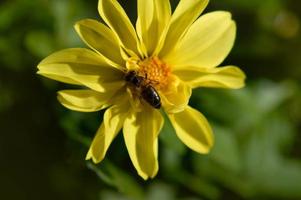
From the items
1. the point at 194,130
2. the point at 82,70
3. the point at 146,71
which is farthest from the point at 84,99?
the point at 194,130

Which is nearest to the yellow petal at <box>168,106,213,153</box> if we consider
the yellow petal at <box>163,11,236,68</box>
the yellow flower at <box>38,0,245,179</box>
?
the yellow flower at <box>38,0,245,179</box>

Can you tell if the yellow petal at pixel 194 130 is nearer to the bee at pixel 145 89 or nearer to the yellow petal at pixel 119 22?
the bee at pixel 145 89

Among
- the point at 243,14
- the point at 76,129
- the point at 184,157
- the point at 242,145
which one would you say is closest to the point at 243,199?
the point at 242,145

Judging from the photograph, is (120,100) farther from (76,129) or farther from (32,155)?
(32,155)

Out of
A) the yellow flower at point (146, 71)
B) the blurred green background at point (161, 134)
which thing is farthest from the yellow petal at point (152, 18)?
the blurred green background at point (161, 134)

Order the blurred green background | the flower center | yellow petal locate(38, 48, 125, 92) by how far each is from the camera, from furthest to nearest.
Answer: the blurred green background < the flower center < yellow petal locate(38, 48, 125, 92)

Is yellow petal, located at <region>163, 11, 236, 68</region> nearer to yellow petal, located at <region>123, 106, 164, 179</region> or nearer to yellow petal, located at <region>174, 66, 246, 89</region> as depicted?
yellow petal, located at <region>174, 66, 246, 89</region>

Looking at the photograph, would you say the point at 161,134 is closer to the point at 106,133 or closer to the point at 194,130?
the point at 194,130
